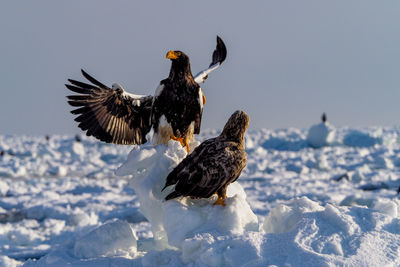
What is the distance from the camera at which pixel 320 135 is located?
2869 centimetres

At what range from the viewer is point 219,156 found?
411 centimetres

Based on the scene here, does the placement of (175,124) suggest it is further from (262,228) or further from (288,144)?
(288,144)

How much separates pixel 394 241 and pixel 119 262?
221 centimetres

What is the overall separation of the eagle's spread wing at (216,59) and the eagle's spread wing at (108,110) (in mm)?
711

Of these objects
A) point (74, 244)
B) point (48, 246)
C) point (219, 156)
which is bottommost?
point (48, 246)

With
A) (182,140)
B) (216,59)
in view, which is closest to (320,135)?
(216,59)

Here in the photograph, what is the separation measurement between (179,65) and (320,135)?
24533mm

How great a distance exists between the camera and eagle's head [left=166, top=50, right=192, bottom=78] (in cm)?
509

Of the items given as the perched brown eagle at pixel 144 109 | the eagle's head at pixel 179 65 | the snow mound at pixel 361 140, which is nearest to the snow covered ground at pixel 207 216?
the perched brown eagle at pixel 144 109

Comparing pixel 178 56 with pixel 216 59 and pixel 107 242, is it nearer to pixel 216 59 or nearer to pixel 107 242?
pixel 216 59

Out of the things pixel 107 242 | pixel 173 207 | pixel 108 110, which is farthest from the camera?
pixel 108 110

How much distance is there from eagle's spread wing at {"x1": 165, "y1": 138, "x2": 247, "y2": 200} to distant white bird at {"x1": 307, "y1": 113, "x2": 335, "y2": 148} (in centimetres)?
2521

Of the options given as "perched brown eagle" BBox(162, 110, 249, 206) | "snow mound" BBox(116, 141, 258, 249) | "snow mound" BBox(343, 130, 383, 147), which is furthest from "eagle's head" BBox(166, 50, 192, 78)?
"snow mound" BBox(343, 130, 383, 147)

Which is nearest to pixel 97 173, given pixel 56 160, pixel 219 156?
pixel 56 160
